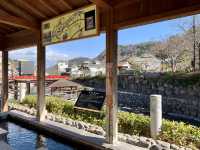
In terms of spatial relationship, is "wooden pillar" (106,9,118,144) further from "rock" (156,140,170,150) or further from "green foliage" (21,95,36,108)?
"green foliage" (21,95,36,108)

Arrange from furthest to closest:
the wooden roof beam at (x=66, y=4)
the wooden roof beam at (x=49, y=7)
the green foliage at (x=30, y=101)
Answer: the green foliage at (x=30, y=101)
the wooden roof beam at (x=49, y=7)
the wooden roof beam at (x=66, y=4)

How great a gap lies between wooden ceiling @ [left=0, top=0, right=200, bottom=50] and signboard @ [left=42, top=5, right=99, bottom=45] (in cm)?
19

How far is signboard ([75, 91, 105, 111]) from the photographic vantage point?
9395 millimetres

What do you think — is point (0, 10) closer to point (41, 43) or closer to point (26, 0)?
point (26, 0)

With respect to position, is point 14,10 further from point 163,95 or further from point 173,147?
point 163,95

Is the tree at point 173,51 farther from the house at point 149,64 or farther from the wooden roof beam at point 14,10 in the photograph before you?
the wooden roof beam at point 14,10

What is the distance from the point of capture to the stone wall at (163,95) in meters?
16.3

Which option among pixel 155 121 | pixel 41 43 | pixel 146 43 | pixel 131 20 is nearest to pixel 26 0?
pixel 41 43

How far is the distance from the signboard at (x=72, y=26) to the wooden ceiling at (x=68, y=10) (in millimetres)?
189

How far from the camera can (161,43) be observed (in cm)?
3130

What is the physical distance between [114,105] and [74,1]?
2638 millimetres

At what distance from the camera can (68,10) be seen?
7824mm

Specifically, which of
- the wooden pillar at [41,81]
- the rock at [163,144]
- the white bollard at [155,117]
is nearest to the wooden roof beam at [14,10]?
the wooden pillar at [41,81]

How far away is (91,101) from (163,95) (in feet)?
34.7
